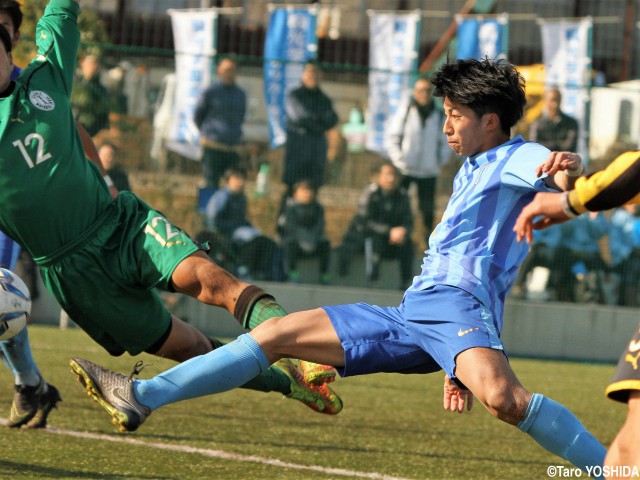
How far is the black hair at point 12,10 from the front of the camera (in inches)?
224

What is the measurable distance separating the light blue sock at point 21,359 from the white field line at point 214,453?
0.30 metres

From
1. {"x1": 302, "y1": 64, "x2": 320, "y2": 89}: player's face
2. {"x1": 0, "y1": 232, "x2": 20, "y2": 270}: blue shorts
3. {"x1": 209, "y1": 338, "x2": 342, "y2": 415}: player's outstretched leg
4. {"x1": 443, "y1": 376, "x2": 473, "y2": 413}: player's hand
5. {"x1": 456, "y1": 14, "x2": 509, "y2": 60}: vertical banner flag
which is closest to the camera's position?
{"x1": 443, "y1": 376, "x2": 473, "y2": 413}: player's hand

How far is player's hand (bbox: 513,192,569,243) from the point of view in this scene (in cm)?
387

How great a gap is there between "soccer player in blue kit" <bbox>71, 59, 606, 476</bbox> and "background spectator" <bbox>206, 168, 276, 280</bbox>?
7477 mm

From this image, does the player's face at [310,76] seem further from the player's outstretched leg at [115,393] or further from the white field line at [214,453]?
the player's outstretched leg at [115,393]

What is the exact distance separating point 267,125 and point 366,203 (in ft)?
4.43

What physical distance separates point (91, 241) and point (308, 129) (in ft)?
24.3

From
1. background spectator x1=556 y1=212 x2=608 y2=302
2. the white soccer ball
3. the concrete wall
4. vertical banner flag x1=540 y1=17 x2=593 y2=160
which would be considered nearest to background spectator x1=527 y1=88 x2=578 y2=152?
background spectator x1=556 y1=212 x2=608 y2=302

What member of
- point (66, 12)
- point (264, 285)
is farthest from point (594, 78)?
point (66, 12)

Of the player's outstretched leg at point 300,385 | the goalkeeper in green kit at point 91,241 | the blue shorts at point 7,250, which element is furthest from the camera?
the blue shorts at point 7,250

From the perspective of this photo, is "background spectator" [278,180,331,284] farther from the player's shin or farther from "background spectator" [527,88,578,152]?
the player's shin

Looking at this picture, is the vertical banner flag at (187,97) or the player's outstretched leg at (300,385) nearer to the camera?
the player's outstretched leg at (300,385)

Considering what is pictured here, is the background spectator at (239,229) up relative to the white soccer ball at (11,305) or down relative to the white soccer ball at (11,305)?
down

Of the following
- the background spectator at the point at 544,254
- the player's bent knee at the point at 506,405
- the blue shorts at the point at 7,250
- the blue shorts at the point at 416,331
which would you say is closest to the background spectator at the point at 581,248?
the background spectator at the point at 544,254
